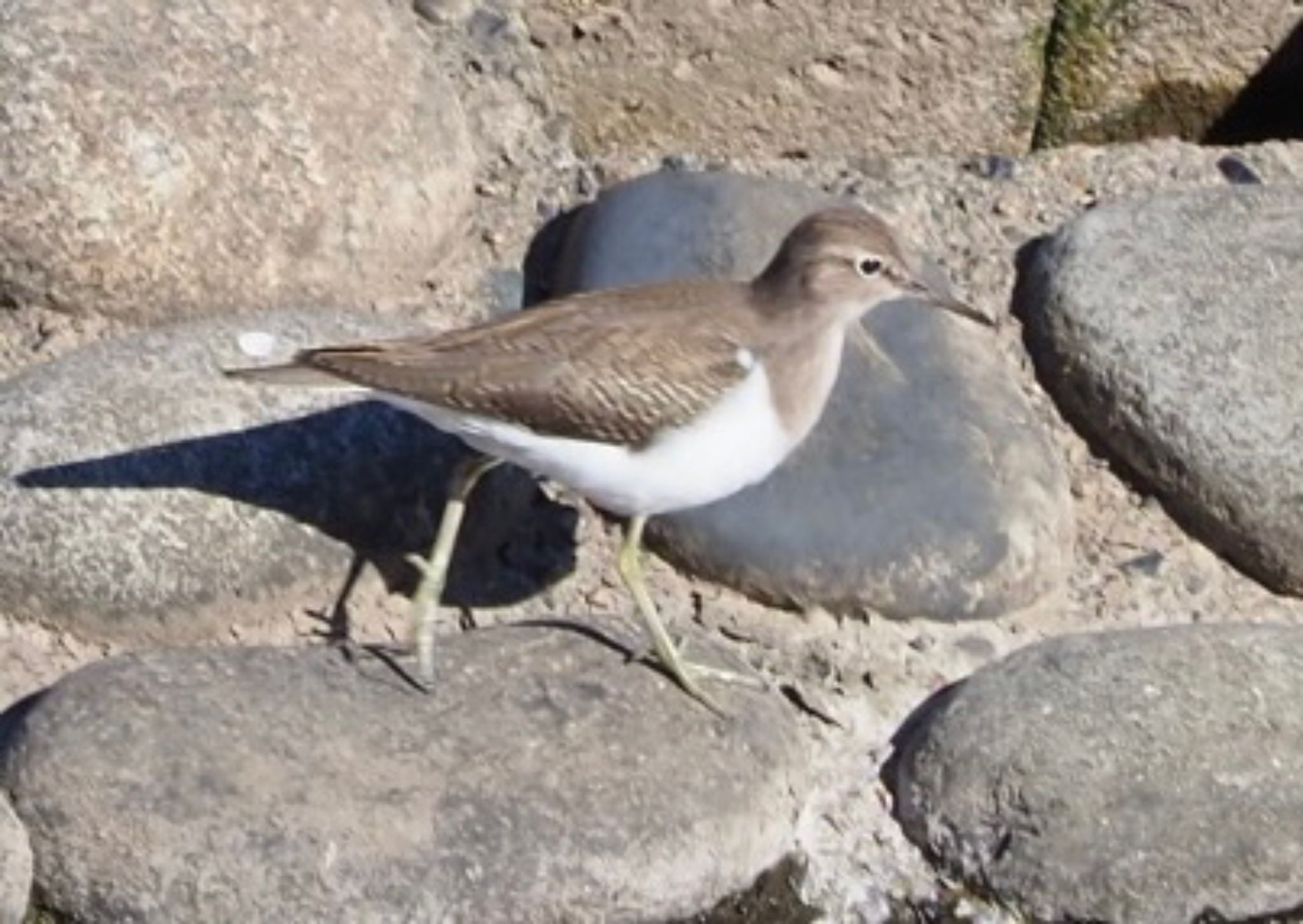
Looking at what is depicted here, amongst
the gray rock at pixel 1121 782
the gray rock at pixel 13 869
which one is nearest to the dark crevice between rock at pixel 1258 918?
the gray rock at pixel 1121 782

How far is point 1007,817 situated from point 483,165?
150 cm

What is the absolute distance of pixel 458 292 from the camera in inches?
224

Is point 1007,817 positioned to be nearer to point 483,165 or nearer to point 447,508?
point 447,508

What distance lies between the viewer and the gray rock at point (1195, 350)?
17.7ft

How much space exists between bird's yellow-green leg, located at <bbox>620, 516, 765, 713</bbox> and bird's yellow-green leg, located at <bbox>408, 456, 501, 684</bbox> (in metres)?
0.21

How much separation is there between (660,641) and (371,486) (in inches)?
19.1

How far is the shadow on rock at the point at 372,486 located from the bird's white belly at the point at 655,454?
1.06 ft

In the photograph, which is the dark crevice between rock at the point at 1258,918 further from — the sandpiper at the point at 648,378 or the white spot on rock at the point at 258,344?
the white spot on rock at the point at 258,344

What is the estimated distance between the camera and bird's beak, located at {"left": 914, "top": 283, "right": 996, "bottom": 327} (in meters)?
5.07

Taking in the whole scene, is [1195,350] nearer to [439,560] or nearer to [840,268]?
[840,268]

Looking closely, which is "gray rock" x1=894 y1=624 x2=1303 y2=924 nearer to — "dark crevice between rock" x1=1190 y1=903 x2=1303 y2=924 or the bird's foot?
"dark crevice between rock" x1=1190 y1=903 x2=1303 y2=924

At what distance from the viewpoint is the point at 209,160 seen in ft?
17.9

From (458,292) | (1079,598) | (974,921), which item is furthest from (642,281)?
(974,921)

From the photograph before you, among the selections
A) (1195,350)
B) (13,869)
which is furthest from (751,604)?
(13,869)
